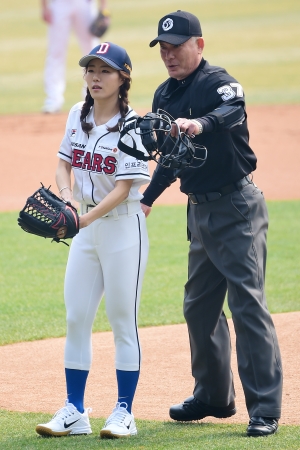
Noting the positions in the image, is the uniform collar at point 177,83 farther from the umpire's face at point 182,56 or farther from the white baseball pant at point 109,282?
the white baseball pant at point 109,282

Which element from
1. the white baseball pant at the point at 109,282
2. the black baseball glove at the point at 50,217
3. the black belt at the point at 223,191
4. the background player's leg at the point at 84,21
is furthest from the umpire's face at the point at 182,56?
the background player's leg at the point at 84,21

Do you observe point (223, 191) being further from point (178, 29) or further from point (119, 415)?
point (119, 415)

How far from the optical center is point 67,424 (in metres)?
3.82

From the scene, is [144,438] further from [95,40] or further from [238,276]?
[95,40]

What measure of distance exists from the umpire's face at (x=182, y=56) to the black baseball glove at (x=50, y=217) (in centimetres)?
78

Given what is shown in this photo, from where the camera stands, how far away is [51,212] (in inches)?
147

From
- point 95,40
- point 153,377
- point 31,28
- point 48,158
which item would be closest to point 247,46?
point 31,28

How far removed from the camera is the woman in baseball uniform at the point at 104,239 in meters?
3.79

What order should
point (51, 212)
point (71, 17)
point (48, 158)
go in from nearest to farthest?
point (51, 212)
point (48, 158)
point (71, 17)

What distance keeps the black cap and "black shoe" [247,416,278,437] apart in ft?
5.41

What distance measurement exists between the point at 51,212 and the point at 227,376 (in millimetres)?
1181

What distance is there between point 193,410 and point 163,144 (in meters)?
1.35

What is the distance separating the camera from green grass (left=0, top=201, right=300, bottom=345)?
6180mm

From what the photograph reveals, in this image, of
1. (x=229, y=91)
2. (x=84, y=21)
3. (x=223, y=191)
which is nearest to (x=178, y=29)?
(x=229, y=91)
